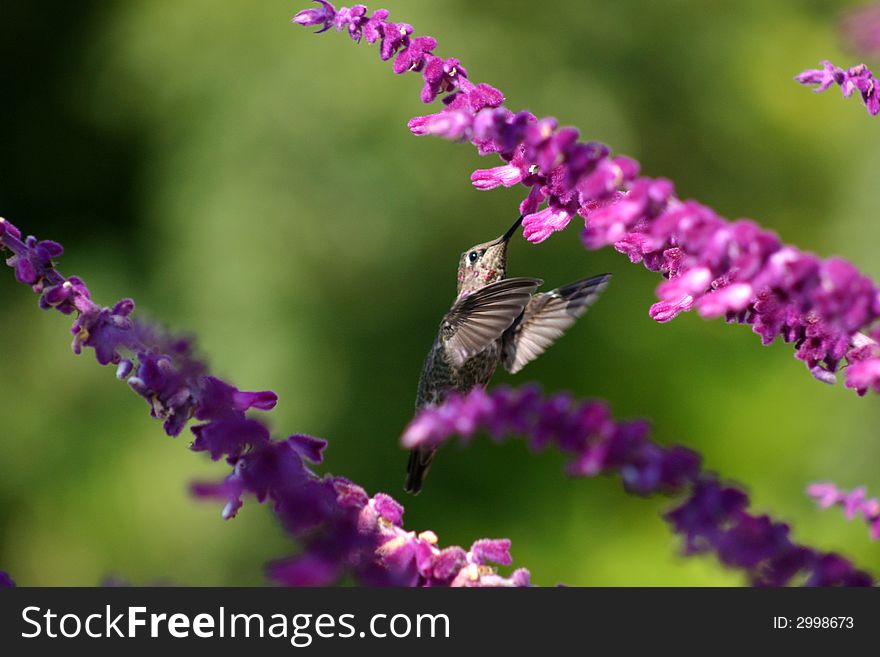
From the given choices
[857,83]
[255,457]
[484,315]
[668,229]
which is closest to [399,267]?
[484,315]

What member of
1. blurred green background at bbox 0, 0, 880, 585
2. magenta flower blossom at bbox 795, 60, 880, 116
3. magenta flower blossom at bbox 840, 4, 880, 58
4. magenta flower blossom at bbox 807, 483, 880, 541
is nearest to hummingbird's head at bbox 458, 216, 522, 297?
magenta flower blossom at bbox 795, 60, 880, 116

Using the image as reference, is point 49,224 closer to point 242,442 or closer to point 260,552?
point 260,552

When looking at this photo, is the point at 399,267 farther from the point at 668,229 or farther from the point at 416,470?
the point at 668,229

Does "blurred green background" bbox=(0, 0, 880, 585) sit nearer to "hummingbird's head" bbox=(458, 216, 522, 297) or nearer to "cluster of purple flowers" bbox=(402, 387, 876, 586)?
"hummingbird's head" bbox=(458, 216, 522, 297)

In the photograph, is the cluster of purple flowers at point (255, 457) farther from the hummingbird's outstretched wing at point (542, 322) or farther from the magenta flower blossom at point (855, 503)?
the hummingbird's outstretched wing at point (542, 322)

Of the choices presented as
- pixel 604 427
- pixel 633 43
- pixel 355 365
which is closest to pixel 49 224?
pixel 355 365

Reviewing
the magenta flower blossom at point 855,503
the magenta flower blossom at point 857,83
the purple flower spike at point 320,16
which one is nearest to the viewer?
the magenta flower blossom at point 855,503

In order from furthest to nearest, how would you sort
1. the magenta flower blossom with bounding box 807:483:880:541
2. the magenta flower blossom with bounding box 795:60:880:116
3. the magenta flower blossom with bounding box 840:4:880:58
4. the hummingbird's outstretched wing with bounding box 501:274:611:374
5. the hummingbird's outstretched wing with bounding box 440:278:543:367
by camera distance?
the hummingbird's outstretched wing with bounding box 501:274:611:374, the hummingbird's outstretched wing with bounding box 440:278:543:367, the magenta flower blossom with bounding box 795:60:880:116, the magenta flower blossom with bounding box 807:483:880:541, the magenta flower blossom with bounding box 840:4:880:58

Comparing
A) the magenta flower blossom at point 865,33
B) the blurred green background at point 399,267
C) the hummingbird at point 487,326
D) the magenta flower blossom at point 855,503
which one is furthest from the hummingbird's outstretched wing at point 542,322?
the blurred green background at point 399,267
